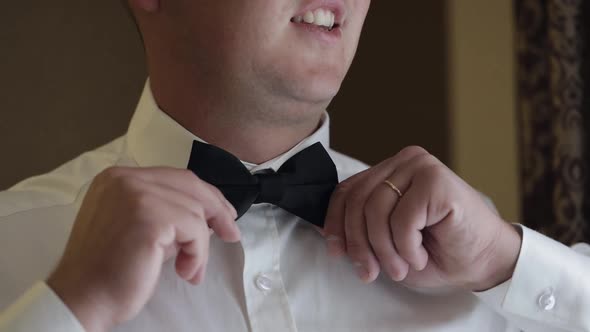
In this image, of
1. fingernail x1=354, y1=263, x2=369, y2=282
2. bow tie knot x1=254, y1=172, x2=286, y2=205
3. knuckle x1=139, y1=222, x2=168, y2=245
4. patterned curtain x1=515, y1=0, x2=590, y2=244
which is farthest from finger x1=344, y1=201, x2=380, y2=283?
patterned curtain x1=515, y1=0, x2=590, y2=244

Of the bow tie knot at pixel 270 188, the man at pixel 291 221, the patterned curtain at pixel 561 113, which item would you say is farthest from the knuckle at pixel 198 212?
the patterned curtain at pixel 561 113

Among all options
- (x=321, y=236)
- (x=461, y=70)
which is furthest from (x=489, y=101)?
(x=321, y=236)

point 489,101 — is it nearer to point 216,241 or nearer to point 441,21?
point 441,21

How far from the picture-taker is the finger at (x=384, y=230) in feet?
3.62

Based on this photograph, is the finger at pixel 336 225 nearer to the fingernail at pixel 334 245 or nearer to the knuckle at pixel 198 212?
the fingernail at pixel 334 245


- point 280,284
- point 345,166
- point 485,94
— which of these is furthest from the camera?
point 485,94

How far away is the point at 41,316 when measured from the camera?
88 centimetres

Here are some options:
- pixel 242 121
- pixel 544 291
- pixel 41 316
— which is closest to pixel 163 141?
pixel 242 121

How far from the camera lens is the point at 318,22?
122cm

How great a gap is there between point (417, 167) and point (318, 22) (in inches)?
10.6

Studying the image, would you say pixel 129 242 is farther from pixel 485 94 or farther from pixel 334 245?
pixel 485 94

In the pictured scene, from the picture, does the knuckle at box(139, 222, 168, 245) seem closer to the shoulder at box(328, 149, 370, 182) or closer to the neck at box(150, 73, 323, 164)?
the neck at box(150, 73, 323, 164)

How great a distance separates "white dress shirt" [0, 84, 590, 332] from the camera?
1.14m

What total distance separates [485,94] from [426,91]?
0.15m
